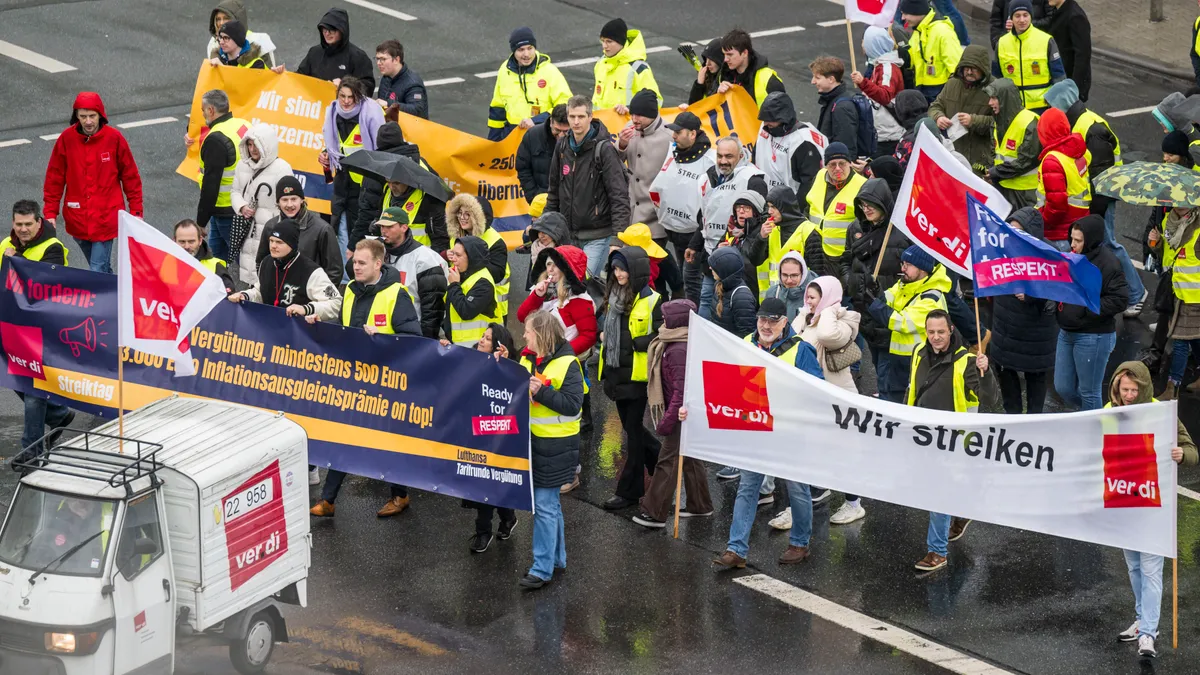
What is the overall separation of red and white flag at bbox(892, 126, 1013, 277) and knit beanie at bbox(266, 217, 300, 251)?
4368 mm

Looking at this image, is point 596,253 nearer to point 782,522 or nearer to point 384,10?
point 782,522

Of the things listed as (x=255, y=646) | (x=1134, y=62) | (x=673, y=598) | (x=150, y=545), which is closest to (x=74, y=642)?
(x=150, y=545)

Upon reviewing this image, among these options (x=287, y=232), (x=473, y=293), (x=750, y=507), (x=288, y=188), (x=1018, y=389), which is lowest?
(x=750, y=507)

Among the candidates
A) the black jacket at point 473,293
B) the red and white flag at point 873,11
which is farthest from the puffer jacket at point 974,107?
the black jacket at point 473,293

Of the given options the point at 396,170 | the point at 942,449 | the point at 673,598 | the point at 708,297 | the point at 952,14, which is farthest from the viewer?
the point at 952,14

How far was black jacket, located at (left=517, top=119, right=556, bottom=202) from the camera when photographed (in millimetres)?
15906

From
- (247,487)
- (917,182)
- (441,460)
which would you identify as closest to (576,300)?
(441,460)

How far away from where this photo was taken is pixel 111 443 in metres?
10.2

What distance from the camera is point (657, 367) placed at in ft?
39.9

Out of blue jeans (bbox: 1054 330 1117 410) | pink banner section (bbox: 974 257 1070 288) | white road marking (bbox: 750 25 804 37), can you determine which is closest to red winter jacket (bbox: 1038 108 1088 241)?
blue jeans (bbox: 1054 330 1117 410)

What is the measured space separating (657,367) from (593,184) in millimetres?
3121

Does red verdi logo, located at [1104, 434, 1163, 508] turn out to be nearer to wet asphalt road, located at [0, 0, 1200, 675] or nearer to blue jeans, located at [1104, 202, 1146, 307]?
wet asphalt road, located at [0, 0, 1200, 675]

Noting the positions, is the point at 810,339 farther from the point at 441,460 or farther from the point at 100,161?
the point at 100,161

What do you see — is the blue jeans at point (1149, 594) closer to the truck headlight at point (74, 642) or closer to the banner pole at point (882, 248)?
the banner pole at point (882, 248)
